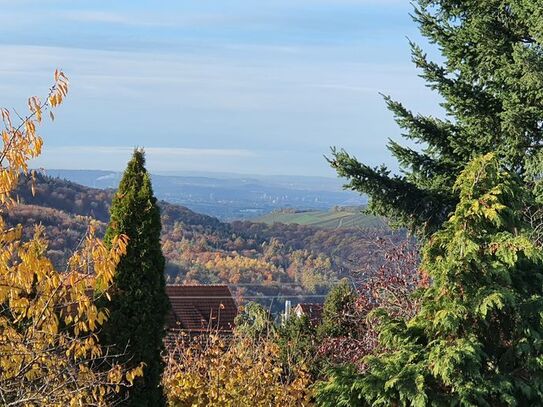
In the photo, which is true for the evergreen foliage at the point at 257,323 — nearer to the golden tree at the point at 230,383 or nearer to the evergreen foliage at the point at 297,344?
the evergreen foliage at the point at 297,344

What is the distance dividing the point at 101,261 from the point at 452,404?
297 cm

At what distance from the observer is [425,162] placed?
44.8 feet

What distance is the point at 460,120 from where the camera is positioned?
13.5 metres

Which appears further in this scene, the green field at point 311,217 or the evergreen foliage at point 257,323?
the green field at point 311,217

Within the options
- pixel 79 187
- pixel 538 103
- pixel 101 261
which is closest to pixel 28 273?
pixel 101 261

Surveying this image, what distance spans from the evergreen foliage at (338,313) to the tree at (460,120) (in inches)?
58.3

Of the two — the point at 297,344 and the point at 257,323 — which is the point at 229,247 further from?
the point at 297,344

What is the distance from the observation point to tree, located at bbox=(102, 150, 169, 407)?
932cm

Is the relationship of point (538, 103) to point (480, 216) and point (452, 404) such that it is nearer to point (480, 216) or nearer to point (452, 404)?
point (480, 216)

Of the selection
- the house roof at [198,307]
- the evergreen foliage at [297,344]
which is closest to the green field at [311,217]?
the house roof at [198,307]

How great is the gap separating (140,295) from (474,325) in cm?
361

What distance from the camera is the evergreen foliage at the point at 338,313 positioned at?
1330 centimetres

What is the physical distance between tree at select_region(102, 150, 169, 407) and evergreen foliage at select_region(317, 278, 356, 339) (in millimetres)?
3777

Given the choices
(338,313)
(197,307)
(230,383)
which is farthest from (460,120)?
(197,307)
